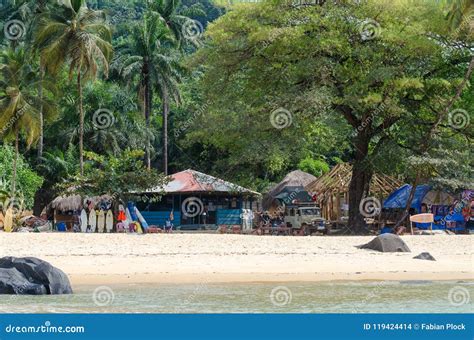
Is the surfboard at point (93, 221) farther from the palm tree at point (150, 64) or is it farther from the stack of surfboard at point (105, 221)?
the palm tree at point (150, 64)

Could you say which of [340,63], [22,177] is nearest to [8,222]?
[340,63]

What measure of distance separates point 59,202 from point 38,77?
7.75 m

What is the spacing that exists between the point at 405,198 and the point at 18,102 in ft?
59.4

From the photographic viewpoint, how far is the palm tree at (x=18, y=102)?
4159 cm

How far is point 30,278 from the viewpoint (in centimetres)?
1797

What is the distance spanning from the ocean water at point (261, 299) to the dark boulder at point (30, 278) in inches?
14.7

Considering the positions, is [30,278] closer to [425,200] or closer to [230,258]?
[230,258]

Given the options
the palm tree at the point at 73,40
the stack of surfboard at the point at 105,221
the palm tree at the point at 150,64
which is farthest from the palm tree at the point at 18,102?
the palm tree at the point at 150,64

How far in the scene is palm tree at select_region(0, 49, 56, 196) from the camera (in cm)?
4159

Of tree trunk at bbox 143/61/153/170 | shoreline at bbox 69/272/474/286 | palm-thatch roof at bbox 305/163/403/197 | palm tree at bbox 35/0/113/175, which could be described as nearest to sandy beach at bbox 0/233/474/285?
shoreline at bbox 69/272/474/286

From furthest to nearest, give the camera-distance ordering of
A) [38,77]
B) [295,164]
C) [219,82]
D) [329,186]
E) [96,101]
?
1. [295,164]
2. [96,101]
3. [38,77]
4. [329,186]
5. [219,82]

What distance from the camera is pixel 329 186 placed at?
137 ft
